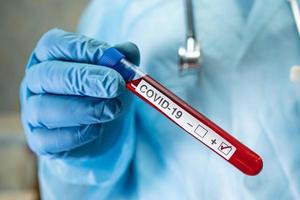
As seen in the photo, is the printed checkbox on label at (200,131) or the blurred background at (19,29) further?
the blurred background at (19,29)

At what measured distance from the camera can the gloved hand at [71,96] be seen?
0.47 m

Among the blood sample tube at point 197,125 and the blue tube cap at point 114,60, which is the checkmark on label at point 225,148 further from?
the blue tube cap at point 114,60

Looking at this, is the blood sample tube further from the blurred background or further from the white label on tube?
the blurred background

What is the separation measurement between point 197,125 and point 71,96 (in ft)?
0.47

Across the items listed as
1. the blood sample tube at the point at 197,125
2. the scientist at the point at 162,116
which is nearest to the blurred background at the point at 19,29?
the scientist at the point at 162,116

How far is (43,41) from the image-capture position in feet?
1.73

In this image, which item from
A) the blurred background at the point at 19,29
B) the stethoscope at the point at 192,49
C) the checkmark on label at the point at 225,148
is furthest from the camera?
the blurred background at the point at 19,29

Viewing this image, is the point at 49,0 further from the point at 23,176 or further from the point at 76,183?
→ the point at 76,183

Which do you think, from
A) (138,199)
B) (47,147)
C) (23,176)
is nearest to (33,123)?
(47,147)

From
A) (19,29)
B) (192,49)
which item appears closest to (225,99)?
(192,49)

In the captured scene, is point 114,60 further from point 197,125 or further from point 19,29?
point 19,29

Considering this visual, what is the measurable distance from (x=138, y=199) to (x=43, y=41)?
20cm

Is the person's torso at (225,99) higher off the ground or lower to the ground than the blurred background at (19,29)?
higher

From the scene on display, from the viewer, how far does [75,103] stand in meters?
0.49
